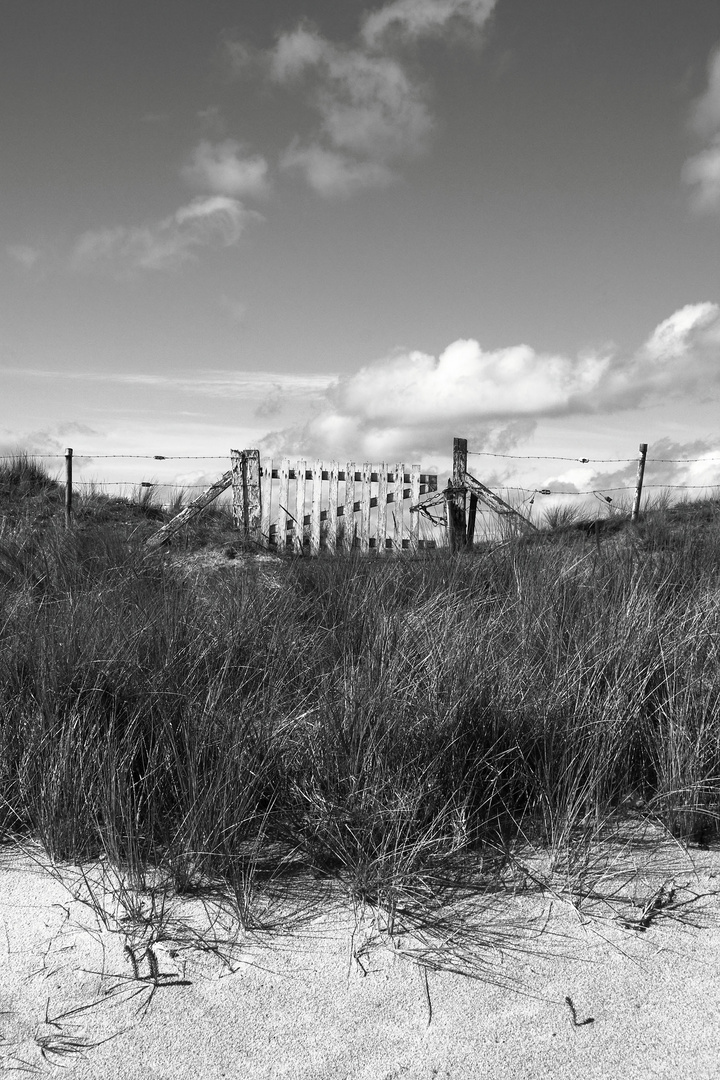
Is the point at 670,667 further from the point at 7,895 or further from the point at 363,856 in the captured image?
the point at 7,895

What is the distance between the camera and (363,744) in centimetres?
329

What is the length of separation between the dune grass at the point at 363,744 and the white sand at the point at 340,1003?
197mm

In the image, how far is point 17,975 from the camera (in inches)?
101

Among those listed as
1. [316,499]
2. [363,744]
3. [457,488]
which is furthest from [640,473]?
[363,744]

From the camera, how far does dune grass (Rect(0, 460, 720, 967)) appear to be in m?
3.02

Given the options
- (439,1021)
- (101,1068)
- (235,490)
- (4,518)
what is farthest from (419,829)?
(235,490)

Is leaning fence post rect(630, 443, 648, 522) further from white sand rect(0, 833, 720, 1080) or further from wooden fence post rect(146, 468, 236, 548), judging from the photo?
white sand rect(0, 833, 720, 1080)

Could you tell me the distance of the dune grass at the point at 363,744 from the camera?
9.89ft

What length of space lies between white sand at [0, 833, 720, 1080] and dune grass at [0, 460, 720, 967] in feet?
0.65

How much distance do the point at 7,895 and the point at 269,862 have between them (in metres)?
0.94

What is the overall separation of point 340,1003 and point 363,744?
1.02 m

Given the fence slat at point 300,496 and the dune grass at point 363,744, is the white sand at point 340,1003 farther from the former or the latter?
the fence slat at point 300,496

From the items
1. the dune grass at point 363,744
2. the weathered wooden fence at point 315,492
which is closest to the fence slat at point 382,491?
the weathered wooden fence at point 315,492

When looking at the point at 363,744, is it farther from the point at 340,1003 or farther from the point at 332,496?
the point at 332,496
